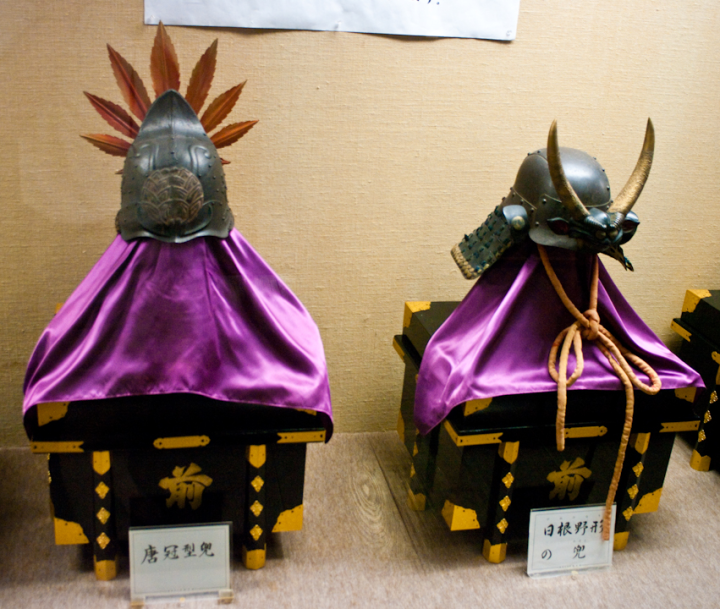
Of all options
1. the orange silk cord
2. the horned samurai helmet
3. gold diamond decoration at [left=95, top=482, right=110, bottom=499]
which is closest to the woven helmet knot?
the orange silk cord

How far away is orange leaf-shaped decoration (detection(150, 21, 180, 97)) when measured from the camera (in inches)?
49.3

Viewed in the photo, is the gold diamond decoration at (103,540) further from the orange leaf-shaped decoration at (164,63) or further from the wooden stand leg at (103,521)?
the orange leaf-shaped decoration at (164,63)

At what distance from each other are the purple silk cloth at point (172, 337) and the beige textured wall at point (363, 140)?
325 millimetres

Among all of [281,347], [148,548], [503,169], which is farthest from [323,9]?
[148,548]

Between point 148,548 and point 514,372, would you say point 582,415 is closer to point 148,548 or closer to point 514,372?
point 514,372

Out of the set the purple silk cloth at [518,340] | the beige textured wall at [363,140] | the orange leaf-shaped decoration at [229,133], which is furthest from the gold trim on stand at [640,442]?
the orange leaf-shaped decoration at [229,133]

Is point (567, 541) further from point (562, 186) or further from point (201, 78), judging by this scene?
point (201, 78)

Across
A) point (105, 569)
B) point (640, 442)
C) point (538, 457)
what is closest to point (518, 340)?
point (538, 457)

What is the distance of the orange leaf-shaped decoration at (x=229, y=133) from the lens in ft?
4.42

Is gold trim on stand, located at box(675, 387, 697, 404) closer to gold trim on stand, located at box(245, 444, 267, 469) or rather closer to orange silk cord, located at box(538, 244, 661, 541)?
orange silk cord, located at box(538, 244, 661, 541)

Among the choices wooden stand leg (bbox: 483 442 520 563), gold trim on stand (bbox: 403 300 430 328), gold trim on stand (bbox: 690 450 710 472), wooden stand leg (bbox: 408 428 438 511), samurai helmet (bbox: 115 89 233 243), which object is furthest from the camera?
gold trim on stand (bbox: 690 450 710 472)

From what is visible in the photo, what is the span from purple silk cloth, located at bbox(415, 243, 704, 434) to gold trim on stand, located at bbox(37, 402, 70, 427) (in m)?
0.66

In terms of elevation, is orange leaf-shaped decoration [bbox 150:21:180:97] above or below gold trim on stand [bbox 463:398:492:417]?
above

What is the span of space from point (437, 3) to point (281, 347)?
0.81 meters
